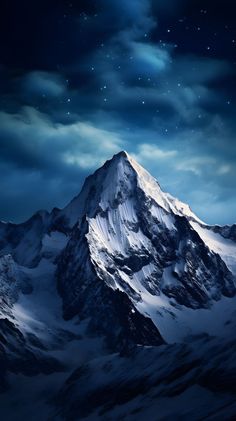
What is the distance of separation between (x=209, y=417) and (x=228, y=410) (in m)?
4.92

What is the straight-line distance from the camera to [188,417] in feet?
647

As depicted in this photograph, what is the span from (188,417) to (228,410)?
13.6 meters

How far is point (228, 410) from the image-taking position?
616 ft

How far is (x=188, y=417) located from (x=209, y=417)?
37.3 feet

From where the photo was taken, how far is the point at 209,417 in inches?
7357
